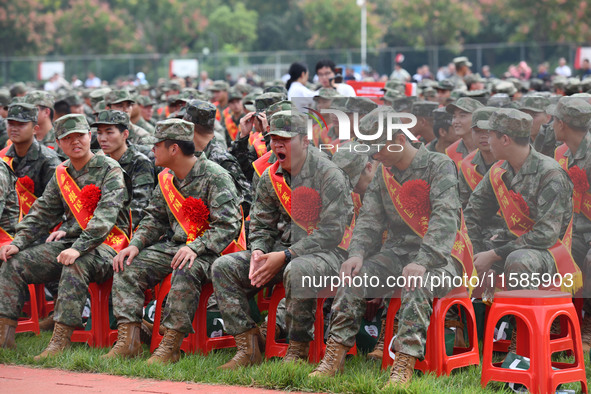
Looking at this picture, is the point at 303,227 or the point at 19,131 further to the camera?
the point at 19,131

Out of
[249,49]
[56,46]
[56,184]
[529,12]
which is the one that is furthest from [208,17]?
[56,184]

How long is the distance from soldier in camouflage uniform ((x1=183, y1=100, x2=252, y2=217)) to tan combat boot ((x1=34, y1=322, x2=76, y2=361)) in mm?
1803

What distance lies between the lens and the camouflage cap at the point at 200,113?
24.9 ft

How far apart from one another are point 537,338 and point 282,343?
2.05 m

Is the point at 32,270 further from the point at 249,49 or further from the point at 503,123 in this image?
the point at 249,49

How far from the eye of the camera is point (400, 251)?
6.09 metres

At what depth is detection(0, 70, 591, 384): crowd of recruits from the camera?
5887 millimetres

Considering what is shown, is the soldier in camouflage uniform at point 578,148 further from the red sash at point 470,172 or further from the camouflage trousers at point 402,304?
the camouflage trousers at point 402,304

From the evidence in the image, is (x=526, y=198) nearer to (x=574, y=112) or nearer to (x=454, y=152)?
(x=574, y=112)

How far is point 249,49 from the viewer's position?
53.2 meters

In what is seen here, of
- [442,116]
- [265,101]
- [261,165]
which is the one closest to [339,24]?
[265,101]

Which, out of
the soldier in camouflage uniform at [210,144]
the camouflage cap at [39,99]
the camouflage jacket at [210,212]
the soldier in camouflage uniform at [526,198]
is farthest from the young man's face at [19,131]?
the soldier in camouflage uniform at [526,198]

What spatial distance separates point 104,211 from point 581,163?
3.67 m

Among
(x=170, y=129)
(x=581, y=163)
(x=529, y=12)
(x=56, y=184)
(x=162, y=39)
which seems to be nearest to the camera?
A: (x=581, y=163)
